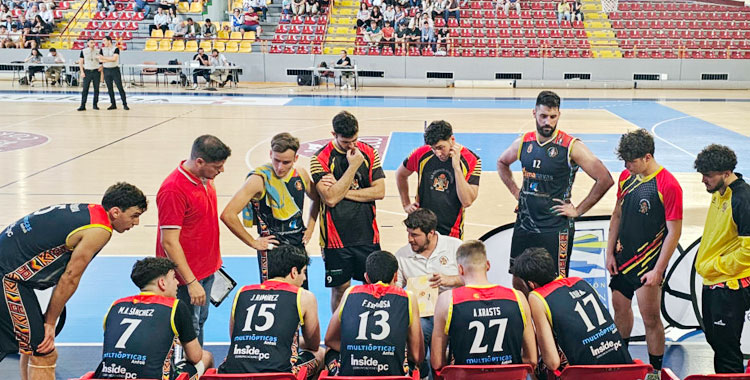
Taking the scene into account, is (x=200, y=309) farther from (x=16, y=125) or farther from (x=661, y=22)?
(x=661, y=22)

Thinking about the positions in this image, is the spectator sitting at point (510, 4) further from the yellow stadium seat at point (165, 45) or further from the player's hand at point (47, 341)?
the player's hand at point (47, 341)

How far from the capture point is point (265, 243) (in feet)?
18.4

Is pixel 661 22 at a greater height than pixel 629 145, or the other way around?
pixel 661 22

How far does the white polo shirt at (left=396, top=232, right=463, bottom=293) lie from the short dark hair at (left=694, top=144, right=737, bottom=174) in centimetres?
170

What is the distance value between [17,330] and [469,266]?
281 centimetres

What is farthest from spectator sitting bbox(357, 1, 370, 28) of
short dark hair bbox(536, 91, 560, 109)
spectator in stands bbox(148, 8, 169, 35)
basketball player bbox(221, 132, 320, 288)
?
basketball player bbox(221, 132, 320, 288)

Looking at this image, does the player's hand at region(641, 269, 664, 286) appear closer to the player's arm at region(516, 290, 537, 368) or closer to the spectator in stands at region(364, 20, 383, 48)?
the player's arm at region(516, 290, 537, 368)

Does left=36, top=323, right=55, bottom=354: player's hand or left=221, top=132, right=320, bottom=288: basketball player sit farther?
left=221, top=132, right=320, bottom=288: basketball player

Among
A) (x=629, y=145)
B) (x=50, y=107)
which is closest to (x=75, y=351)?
(x=629, y=145)

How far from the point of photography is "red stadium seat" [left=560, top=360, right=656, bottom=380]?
13.2ft

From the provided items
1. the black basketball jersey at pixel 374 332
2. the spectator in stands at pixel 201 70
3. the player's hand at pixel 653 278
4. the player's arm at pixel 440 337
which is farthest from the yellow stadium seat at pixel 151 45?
the player's arm at pixel 440 337

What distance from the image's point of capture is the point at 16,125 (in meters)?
18.0

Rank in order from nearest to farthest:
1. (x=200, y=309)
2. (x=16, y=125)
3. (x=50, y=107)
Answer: (x=200, y=309) < (x=16, y=125) < (x=50, y=107)

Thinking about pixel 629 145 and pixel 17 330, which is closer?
pixel 17 330
